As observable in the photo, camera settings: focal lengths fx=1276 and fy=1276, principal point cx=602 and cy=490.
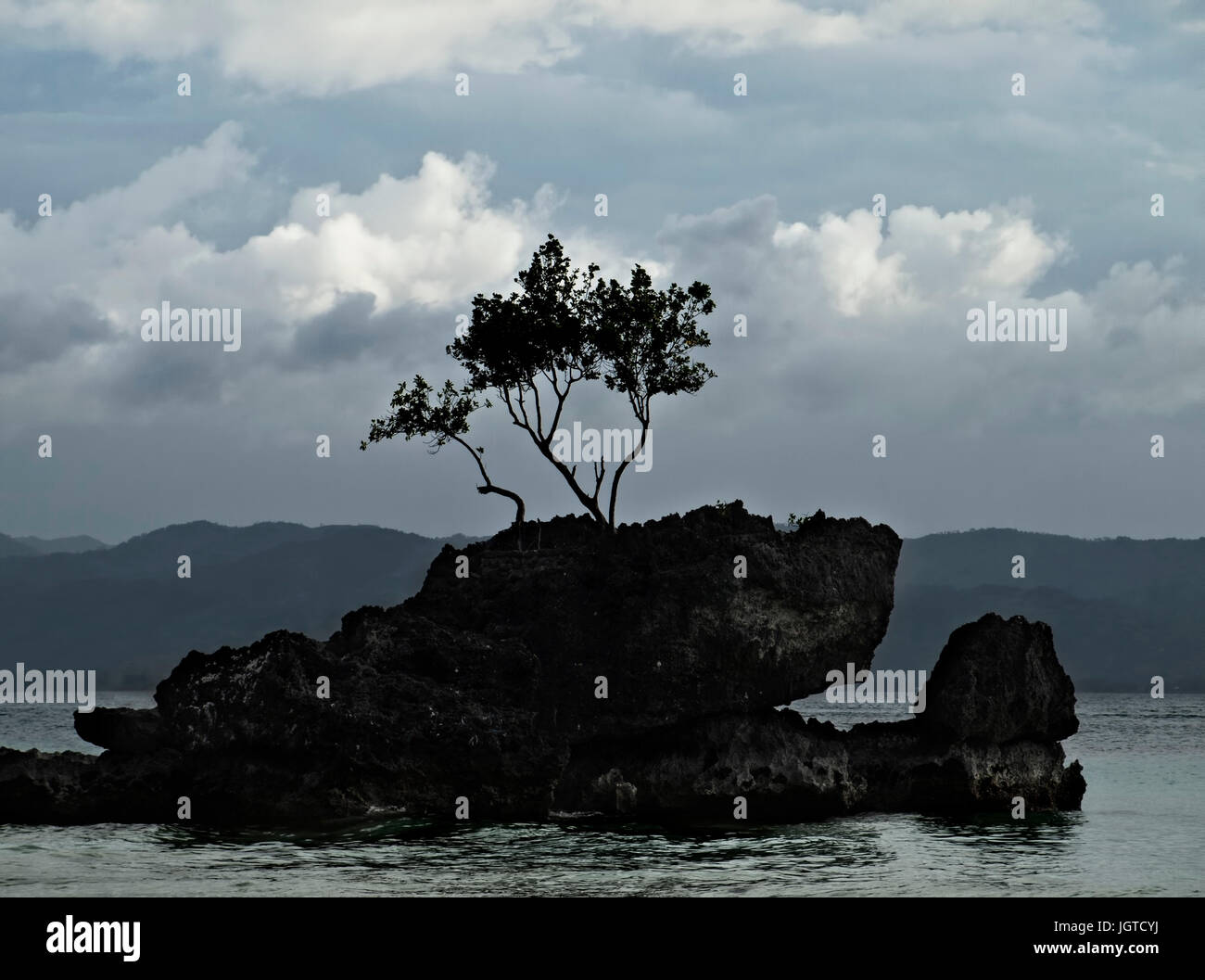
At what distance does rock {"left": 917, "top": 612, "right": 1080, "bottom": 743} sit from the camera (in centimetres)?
3278

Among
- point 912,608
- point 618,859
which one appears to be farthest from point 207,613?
point 618,859

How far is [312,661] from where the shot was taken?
2938 cm

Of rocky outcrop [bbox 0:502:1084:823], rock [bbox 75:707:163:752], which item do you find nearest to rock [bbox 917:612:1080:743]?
rocky outcrop [bbox 0:502:1084:823]

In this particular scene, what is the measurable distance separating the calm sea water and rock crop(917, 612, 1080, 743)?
2.42 m

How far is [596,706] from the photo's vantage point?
1225 inches

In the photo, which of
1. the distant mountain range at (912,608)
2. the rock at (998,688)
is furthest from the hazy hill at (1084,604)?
the rock at (998,688)

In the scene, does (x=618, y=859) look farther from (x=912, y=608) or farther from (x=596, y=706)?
(x=912, y=608)

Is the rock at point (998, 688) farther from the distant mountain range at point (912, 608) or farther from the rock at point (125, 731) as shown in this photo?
the distant mountain range at point (912, 608)

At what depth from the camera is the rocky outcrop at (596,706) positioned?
1128 inches

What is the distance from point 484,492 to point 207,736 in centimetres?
1056

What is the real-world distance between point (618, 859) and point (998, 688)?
12206 millimetres

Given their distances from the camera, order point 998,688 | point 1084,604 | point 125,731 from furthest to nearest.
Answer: point 1084,604 < point 998,688 < point 125,731

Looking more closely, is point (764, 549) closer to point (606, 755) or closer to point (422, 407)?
point (606, 755)
